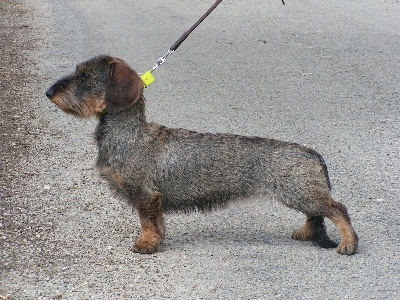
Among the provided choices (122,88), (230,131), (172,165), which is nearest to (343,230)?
(172,165)

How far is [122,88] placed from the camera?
5.23 m

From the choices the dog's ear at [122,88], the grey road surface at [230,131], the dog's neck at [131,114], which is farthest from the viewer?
the dog's neck at [131,114]

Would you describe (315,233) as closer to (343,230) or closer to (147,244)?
(343,230)

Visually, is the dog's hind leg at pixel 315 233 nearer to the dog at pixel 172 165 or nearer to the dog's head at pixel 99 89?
the dog at pixel 172 165

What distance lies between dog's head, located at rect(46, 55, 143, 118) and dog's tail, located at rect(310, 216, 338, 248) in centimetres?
165

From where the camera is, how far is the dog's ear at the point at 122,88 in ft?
17.2

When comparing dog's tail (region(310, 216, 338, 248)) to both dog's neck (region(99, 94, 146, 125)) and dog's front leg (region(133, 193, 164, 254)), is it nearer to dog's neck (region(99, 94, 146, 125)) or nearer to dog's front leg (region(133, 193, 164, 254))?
dog's front leg (region(133, 193, 164, 254))

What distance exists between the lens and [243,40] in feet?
45.0

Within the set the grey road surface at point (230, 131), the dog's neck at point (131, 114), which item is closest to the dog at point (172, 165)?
the dog's neck at point (131, 114)

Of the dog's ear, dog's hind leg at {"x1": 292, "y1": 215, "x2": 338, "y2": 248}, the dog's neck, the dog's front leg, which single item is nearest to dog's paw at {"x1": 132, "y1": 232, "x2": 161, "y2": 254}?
the dog's front leg

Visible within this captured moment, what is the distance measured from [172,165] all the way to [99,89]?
2.60 ft

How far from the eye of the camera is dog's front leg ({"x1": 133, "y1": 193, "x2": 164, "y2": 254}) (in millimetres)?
5316

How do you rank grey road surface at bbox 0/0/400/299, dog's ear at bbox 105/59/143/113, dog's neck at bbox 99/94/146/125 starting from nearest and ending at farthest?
grey road surface at bbox 0/0/400/299, dog's ear at bbox 105/59/143/113, dog's neck at bbox 99/94/146/125

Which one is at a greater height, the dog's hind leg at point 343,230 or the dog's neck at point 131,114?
the dog's neck at point 131,114
